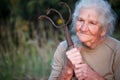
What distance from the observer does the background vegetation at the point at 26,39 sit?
753 centimetres

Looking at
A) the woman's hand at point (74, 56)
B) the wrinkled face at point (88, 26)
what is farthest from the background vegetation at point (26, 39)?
the woman's hand at point (74, 56)

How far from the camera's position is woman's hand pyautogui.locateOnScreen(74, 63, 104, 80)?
4.39m

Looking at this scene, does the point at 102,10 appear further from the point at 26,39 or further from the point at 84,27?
the point at 26,39

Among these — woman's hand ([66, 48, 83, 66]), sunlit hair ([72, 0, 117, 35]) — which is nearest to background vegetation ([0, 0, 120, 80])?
sunlit hair ([72, 0, 117, 35])

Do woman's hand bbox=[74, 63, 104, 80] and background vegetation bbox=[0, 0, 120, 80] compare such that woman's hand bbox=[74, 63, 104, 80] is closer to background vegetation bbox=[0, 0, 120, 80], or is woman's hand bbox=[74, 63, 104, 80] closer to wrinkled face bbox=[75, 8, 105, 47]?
wrinkled face bbox=[75, 8, 105, 47]

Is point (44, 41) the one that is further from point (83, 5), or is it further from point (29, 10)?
Answer: point (83, 5)

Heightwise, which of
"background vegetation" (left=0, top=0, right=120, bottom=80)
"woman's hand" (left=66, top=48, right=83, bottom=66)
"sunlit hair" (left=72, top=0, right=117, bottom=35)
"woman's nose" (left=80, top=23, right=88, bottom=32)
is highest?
"sunlit hair" (left=72, top=0, right=117, bottom=35)

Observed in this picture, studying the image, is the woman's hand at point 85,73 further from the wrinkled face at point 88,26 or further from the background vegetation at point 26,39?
the background vegetation at point 26,39

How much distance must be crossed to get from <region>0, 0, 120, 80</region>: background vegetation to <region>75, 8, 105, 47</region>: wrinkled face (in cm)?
154

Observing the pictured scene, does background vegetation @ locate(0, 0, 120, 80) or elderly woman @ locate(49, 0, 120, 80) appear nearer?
elderly woman @ locate(49, 0, 120, 80)

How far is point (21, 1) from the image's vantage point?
375 inches

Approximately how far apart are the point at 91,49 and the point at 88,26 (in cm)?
29

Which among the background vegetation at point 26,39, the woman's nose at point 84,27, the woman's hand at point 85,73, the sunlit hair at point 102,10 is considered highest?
the sunlit hair at point 102,10

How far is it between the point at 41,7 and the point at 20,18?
0.96 m
